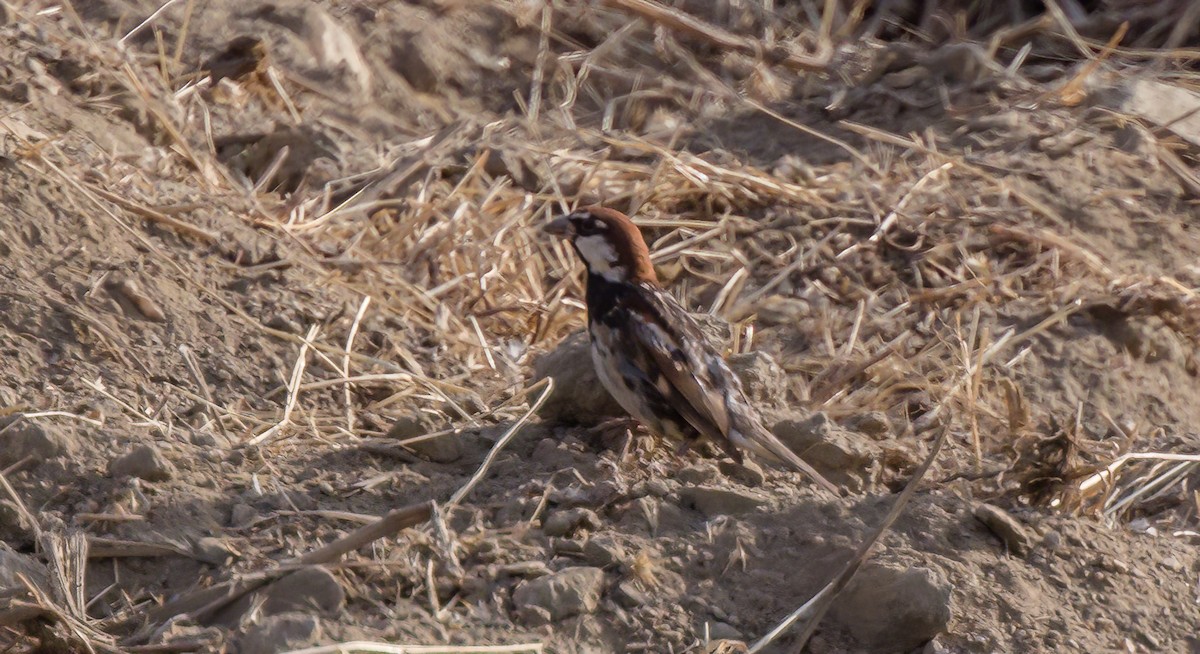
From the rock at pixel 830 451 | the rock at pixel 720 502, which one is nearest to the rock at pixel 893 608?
the rock at pixel 720 502

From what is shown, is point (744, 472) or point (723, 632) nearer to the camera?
point (723, 632)

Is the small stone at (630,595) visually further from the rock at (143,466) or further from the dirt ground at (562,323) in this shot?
the rock at (143,466)

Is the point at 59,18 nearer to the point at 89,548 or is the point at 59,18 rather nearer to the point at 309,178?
the point at 309,178

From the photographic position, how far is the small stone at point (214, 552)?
4.04 m

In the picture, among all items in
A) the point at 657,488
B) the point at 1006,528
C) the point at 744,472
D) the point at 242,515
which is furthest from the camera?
the point at 744,472

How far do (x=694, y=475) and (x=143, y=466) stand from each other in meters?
1.57

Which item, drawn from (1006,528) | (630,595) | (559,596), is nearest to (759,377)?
(1006,528)

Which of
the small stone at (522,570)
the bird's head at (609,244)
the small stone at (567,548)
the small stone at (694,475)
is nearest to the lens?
the small stone at (522,570)

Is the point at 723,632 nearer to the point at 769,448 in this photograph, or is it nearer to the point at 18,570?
the point at 769,448

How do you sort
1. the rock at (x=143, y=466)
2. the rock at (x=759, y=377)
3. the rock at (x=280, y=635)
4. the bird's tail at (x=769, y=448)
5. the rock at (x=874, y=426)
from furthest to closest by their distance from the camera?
1. the rock at (x=874, y=426)
2. the rock at (x=759, y=377)
3. the bird's tail at (x=769, y=448)
4. the rock at (x=143, y=466)
5. the rock at (x=280, y=635)

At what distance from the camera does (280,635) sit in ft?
11.9

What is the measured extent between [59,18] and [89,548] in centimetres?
393

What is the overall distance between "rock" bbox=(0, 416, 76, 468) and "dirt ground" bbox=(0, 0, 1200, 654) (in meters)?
0.01

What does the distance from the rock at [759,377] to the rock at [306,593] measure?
5.86ft
